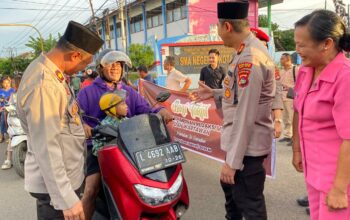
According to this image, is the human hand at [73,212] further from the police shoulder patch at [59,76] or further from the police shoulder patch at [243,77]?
the police shoulder patch at [243,77]

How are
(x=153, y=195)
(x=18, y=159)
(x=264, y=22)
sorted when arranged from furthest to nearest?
(x=264, y=22) → (x=18, y=159) → (x=153, y=195)

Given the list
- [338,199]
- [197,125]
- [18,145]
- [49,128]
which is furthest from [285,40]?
[49,128]

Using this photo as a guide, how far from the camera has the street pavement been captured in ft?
12.7

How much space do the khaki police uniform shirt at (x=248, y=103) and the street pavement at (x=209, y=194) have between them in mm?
1561

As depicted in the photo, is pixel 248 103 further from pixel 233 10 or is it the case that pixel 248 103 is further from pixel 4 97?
pixel 4 97

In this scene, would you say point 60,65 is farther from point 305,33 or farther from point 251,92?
point 305,33

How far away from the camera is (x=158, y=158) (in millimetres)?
A: 2402

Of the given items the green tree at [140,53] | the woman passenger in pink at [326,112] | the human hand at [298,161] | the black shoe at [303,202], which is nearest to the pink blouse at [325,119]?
the woman passenger in pink at [326,112]

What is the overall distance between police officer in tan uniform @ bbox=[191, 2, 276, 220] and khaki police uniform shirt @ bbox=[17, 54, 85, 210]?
3.50 feet

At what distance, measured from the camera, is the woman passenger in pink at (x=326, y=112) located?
5.60 feet

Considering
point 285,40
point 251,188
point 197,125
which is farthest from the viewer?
point 285,40

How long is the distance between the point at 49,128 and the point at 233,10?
1418 mm

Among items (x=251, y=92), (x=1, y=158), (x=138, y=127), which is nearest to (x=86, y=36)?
(x=138, y=127)

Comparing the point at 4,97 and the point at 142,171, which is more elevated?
the point at 142,171
